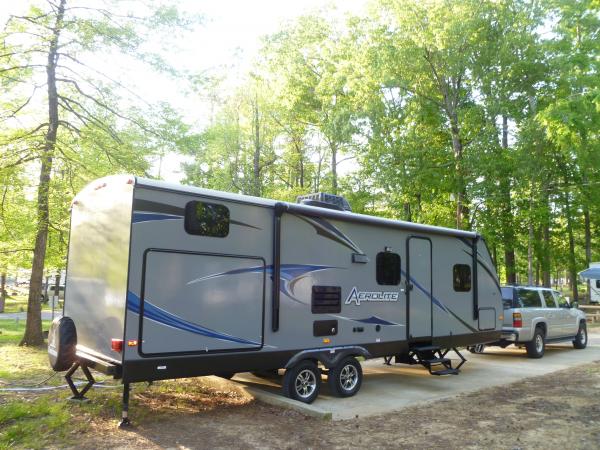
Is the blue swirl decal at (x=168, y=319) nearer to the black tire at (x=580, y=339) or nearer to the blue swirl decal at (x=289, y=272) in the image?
the blue swirl decal at (x=289, y=272)

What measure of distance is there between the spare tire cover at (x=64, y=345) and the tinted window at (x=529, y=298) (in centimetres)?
1011

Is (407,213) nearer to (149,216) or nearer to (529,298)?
(529,298)

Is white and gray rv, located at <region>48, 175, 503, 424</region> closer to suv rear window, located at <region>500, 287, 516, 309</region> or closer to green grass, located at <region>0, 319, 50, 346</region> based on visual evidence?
suv rear window, located at <region>500, 287, 516, 309</region>

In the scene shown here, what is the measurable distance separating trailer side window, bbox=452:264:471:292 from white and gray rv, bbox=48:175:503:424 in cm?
75

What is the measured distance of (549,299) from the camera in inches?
521

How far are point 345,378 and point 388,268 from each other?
196 cm

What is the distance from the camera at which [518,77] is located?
19156 millimetres

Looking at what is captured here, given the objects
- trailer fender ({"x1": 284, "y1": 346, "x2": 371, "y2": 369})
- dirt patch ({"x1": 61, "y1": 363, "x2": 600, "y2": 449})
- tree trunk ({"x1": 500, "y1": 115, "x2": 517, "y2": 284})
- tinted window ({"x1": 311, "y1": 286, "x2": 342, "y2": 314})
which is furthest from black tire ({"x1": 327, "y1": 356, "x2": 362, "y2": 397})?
tree trunk ({"x1": 500, "y1": 115, "x2": 517, "y2": 284})

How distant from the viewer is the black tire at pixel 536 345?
1238cm

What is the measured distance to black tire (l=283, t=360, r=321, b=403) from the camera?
695 cm

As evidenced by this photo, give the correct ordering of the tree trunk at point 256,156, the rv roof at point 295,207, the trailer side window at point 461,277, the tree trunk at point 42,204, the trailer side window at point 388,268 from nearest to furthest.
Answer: the rv roof at point 295,207
the trailer side window at point 388,268
the trailer side window at point 461,277
the tree trunk at point 42,204
the tree trunk at point 256,156

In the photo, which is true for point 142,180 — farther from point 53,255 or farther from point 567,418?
point 53,255

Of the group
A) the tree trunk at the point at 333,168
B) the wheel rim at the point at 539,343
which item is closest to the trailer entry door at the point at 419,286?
the wheel rim at the point at 539,343

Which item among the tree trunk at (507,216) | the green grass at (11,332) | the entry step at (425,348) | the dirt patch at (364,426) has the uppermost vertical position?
the tree trunk at (507,216)
